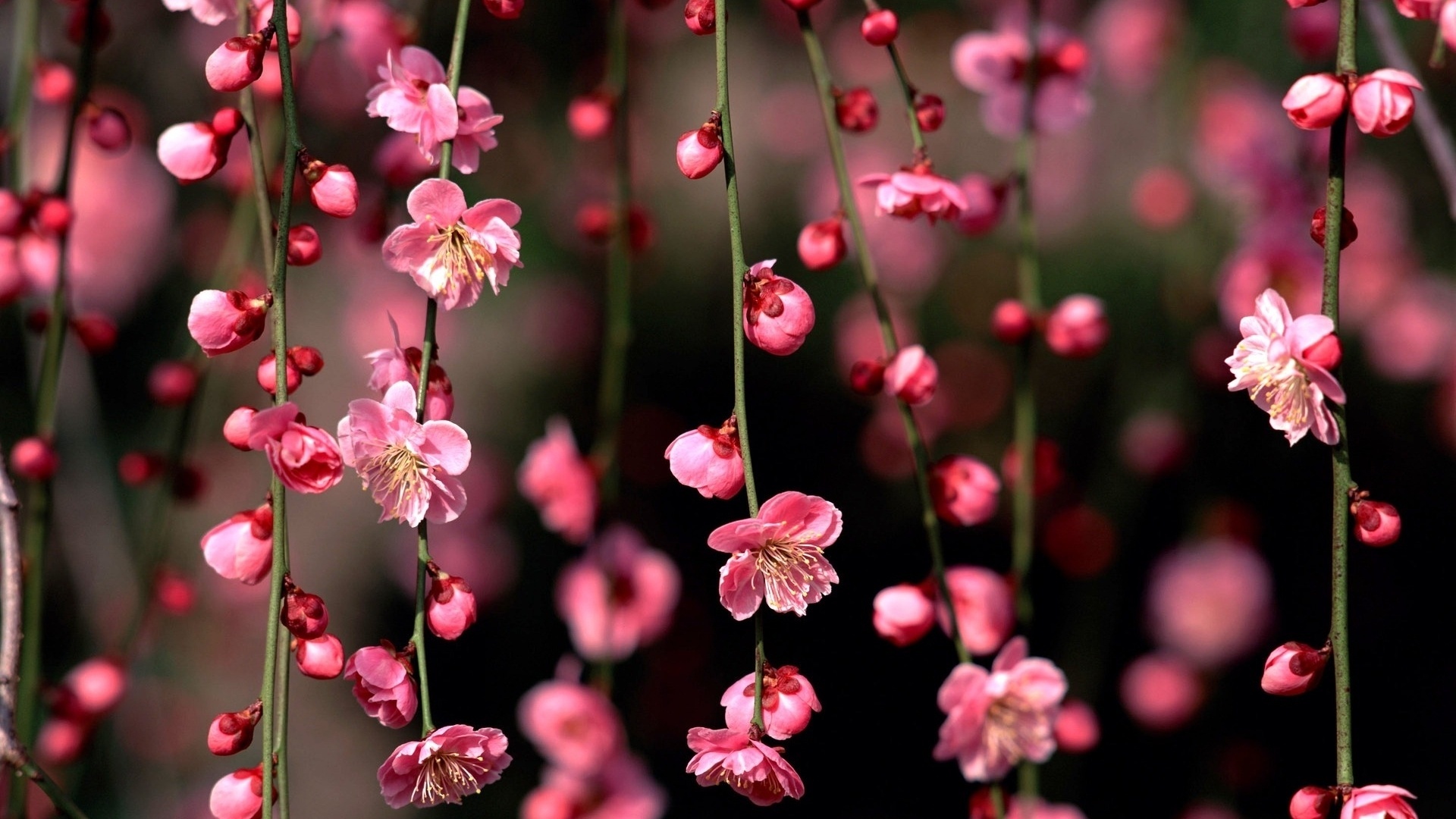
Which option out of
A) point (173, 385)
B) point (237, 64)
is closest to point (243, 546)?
point (237, 64)

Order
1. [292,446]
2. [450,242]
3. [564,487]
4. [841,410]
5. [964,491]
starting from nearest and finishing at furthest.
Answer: [292,446] < [450,242] < [964,491] < [564,487] < [841,410]

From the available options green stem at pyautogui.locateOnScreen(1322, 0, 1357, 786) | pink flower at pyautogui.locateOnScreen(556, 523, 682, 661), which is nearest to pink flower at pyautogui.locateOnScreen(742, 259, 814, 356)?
green stem at pyautogui.locateOnScreen(1322, 0, 1357, 786)

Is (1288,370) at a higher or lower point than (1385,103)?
lower

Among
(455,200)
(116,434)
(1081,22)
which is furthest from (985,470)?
(116,434)

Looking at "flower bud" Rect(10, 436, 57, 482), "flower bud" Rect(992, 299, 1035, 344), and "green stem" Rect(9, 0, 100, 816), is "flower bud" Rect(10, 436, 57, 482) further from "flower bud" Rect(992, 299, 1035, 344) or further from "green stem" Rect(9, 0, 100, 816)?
"flower bud" Rect(992, 299, 1035, 344)

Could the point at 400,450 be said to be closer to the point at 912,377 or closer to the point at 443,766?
the point at 443,766

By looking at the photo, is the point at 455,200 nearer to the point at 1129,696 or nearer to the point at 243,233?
the point at 243,233

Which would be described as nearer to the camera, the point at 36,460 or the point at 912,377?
the point at 912,377
